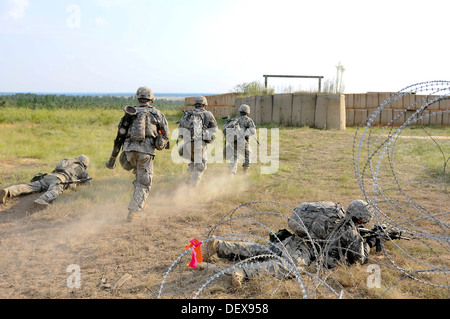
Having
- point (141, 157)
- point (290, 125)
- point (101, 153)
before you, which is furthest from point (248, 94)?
point (141, 157)

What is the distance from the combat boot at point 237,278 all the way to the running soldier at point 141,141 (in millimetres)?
2222

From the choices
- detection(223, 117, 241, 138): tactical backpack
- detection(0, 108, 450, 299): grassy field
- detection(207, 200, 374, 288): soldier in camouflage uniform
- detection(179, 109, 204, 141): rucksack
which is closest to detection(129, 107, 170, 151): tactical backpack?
detection(0, 108, 450, 299): grassy field

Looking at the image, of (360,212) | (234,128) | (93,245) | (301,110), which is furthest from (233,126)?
(301,110)

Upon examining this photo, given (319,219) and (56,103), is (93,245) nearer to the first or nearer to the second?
(319,219)

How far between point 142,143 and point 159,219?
1.05 m

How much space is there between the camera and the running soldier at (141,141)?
16.5 ft

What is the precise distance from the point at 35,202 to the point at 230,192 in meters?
2.97

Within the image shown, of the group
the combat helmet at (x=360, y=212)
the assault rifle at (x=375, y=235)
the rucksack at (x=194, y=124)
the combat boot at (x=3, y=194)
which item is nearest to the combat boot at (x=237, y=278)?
the combat helmet at (x=360, y=212)

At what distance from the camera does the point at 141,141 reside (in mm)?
5086

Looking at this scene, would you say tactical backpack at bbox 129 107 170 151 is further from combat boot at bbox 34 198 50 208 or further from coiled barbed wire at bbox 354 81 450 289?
coiled barbed wire at bbox 354 81 450 289

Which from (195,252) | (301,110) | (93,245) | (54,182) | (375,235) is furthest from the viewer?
(301,110)

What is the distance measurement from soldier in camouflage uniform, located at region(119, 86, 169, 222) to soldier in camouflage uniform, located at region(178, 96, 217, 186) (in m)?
1.38

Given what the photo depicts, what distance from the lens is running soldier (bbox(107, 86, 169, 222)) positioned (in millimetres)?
5039

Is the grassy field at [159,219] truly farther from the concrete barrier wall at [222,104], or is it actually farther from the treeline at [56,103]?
the concrete barrier wall at [222,104]
